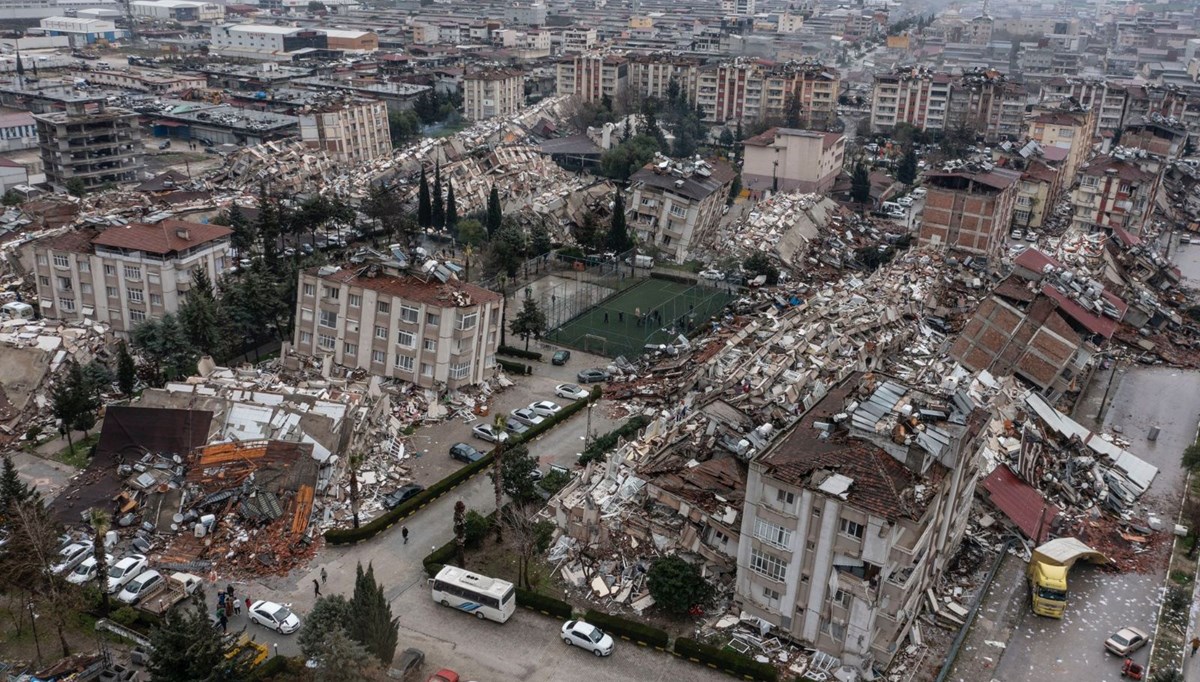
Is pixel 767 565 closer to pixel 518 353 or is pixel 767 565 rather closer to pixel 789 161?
pixel 518 353

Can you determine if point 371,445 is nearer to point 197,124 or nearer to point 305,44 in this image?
point 197,124

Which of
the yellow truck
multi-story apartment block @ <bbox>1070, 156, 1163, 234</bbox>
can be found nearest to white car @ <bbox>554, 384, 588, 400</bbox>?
the yellow truck

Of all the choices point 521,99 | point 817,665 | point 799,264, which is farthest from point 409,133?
point 817,665

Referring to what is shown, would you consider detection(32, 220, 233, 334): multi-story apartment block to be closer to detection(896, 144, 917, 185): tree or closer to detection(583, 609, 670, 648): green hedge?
detection(583, 609, 670, 648): green hedge

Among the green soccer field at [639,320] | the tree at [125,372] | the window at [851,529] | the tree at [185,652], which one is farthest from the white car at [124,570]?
the green soccer field at [639,320]

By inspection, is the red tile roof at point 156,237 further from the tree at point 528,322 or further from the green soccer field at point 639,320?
the green soccer field at point 639,320

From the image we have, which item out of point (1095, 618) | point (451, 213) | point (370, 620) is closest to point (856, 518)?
point (1095, 618)
